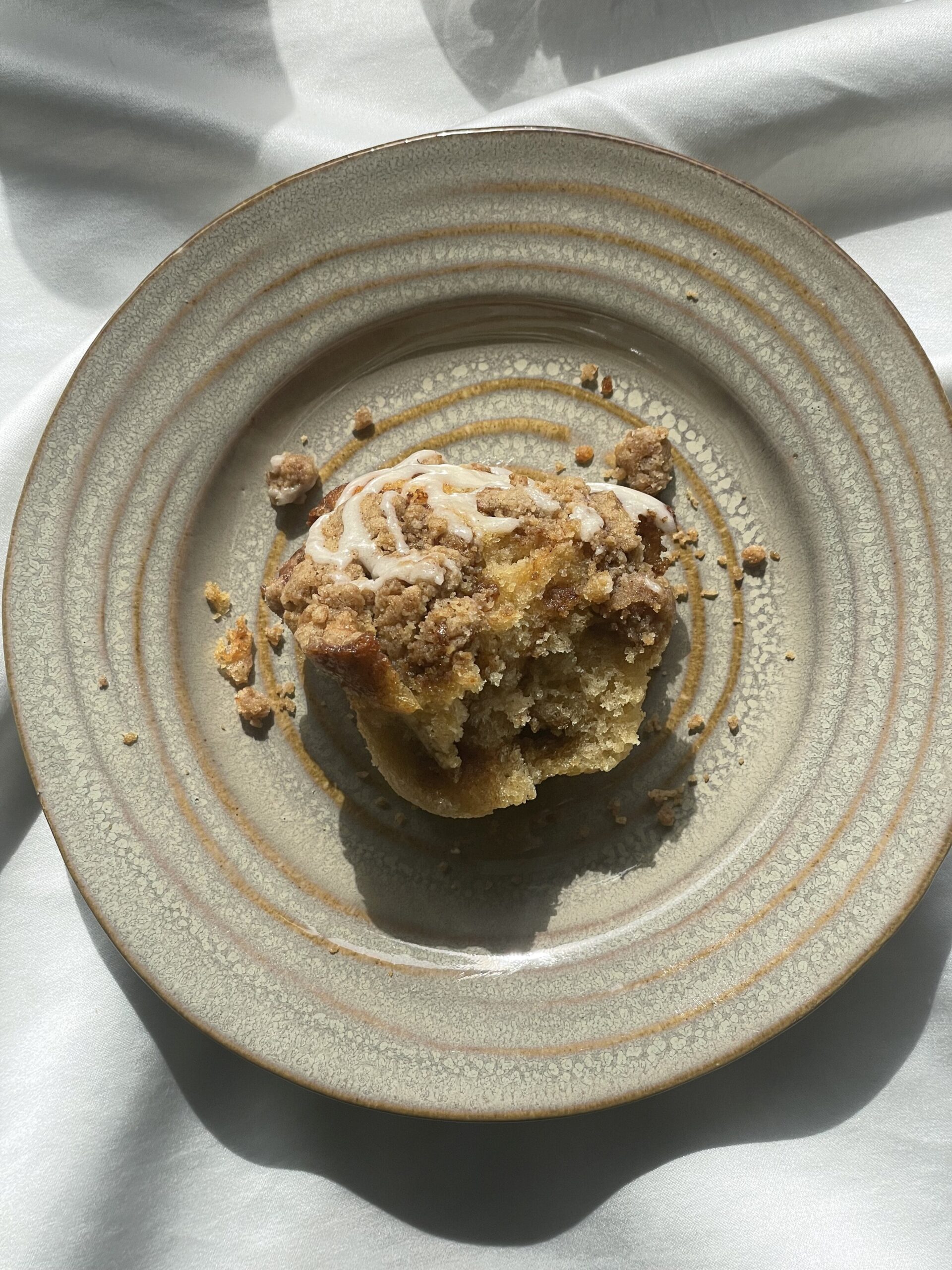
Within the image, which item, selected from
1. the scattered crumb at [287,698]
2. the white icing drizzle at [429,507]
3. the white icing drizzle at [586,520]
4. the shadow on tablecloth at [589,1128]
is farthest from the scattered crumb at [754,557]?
the scattered crumb at [287,698]

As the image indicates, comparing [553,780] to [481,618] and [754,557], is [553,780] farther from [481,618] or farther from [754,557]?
[754,557]

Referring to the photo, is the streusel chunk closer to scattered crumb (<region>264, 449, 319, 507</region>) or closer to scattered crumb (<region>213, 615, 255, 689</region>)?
scattered crumb (<region>264, 449, 319, 507</region>)

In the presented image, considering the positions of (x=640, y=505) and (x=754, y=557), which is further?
(x=754, y=557)

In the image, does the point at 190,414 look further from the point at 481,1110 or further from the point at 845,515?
the point at 481,1110

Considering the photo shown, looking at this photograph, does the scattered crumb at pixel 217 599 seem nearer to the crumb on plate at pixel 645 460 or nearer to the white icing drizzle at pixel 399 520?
the white icing drizzle at pixel 399 520

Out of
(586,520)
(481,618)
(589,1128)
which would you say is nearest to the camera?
(481,618)

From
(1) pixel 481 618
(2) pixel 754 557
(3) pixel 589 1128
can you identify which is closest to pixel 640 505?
(2) pixel 754 557

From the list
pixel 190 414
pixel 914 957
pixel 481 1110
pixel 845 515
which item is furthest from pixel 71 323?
pixel 914 957

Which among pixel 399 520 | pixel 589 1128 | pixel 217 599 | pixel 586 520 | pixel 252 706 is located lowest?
pixel 589 1128
